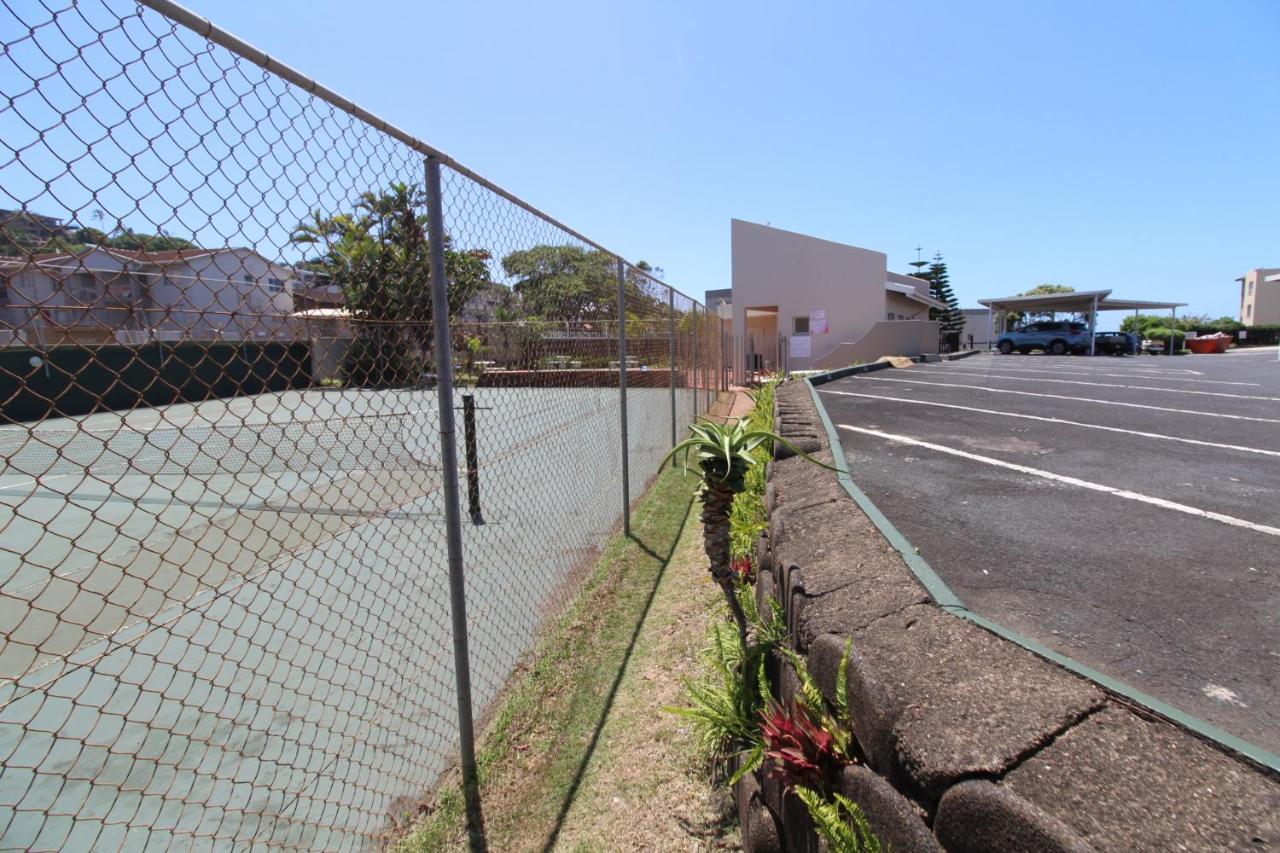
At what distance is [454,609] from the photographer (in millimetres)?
2525

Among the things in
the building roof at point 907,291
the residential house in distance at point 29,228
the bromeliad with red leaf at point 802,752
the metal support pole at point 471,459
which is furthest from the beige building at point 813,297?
the residential house in distance at point 29,228

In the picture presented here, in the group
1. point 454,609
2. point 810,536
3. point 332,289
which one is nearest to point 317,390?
point 332,289

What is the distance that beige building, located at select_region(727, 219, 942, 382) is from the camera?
23.7 metres

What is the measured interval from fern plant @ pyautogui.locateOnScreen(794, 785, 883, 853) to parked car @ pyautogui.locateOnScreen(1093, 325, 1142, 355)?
32.9 metres

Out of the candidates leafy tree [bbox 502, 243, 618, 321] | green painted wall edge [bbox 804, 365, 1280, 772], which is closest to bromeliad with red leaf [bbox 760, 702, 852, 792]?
green painted wall edge [bbox 804, 365, 1280, 772]

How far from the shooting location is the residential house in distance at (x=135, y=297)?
1.36 meters

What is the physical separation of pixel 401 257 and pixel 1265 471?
5.78 metres

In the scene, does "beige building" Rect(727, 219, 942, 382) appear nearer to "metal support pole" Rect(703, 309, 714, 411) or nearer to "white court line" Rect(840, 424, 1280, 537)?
"metal support pole" Rect(703, 309, 714, 411)

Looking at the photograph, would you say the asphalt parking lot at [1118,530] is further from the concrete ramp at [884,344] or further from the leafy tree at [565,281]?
the concrete ramp at [884,344]

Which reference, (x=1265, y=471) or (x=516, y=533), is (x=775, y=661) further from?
(x=1265, y=471)

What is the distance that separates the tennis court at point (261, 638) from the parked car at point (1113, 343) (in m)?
29.6

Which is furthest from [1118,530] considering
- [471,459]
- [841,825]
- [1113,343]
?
[1113,343]

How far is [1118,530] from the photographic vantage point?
330 cm

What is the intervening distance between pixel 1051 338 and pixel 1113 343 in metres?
2.51
